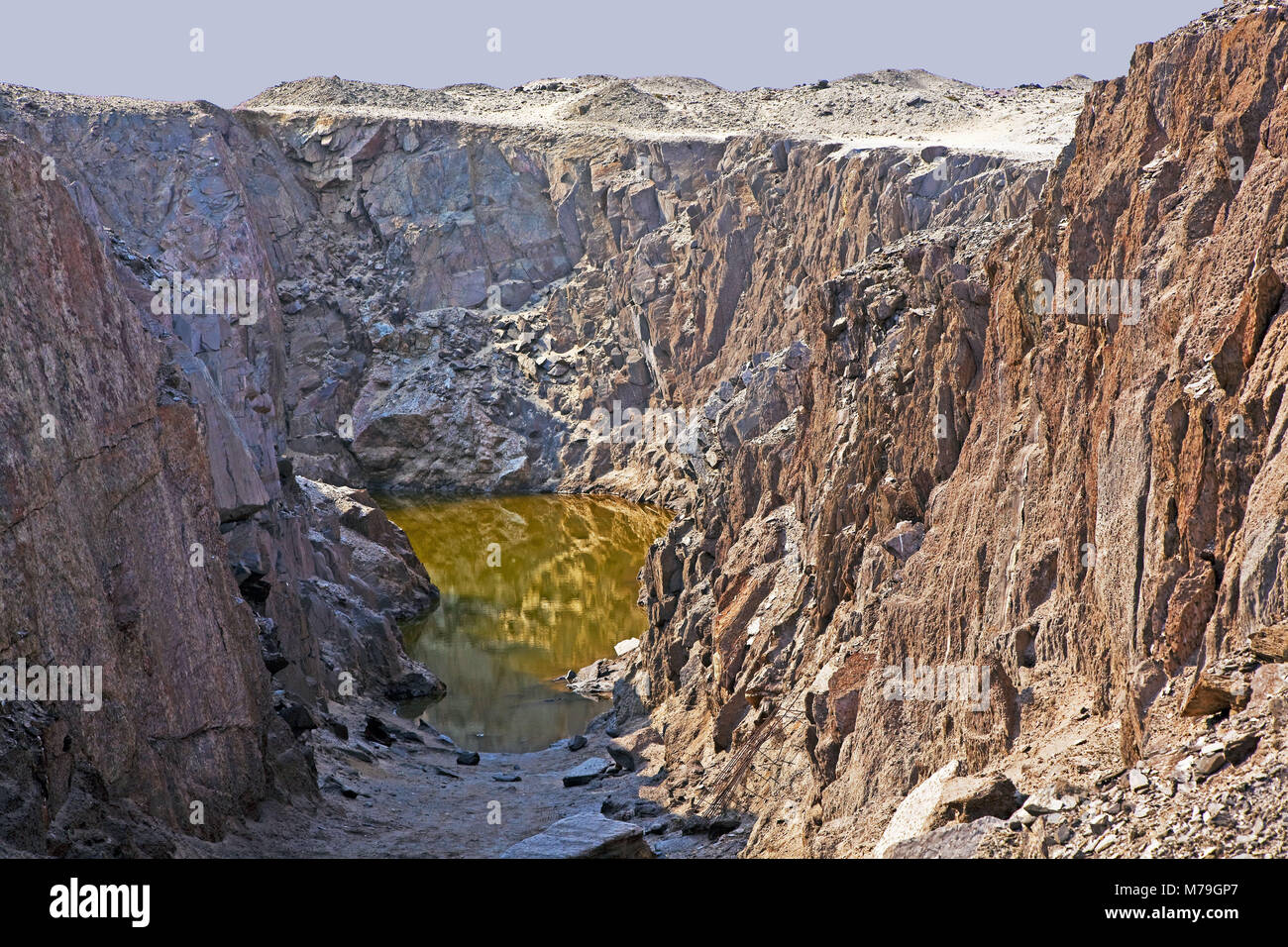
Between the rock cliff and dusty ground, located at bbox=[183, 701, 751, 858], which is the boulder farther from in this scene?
the rock cliff

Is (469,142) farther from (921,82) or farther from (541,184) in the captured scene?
(921,82)

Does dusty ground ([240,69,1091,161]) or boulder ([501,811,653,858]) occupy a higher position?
dusty ground ([240,69,1091,161])

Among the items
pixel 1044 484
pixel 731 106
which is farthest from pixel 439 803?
pixel 731 106

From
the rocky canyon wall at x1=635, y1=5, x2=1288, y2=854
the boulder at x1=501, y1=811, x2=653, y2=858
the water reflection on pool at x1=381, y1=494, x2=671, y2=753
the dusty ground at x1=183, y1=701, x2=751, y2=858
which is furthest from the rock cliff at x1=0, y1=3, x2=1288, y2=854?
the boulder at x1=501, y1=811, x2=653, y2=858

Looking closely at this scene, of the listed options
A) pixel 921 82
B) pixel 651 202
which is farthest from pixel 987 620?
pixel 921 82

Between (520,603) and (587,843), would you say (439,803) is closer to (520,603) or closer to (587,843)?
(587,843)

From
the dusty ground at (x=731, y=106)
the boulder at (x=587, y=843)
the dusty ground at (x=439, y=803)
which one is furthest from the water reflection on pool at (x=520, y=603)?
the dusty ground at (x=731, y=106)

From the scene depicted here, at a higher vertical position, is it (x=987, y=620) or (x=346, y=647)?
(x=987, y=620)

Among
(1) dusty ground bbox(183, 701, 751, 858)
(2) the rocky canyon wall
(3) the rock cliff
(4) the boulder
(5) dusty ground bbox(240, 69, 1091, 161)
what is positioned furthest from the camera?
(5) dusty ground bbox(240, 69, 1091, 161)

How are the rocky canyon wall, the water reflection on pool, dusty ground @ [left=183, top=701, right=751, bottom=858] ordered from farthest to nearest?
the water reflection on pool < dusty ground @ [left=183, top=701, right=751, bottom=858] < the rocky canyon wall
